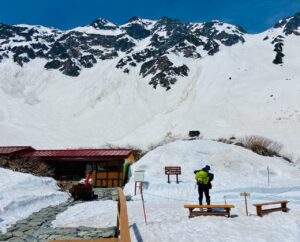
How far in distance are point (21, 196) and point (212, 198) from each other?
997 cm

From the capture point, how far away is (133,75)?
324ft

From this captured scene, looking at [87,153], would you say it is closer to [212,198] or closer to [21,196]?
[21,196]

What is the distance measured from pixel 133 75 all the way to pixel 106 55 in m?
30.3

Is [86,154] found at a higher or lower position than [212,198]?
higher

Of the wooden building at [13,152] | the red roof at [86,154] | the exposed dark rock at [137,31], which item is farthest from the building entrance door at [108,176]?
the exposed dark rock at [137,31]

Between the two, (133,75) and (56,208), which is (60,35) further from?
(56,208)

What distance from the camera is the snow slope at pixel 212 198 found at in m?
10.9

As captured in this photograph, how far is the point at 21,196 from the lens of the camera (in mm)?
16156

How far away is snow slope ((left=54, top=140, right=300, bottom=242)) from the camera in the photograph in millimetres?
10920

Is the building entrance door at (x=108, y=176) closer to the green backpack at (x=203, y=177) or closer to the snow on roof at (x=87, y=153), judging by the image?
the snow on roof at (x=87, y=153)

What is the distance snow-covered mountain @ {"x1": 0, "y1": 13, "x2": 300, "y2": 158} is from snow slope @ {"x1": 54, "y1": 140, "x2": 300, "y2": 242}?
1535cm

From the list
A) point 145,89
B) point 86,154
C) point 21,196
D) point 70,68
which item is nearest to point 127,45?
point 70,68

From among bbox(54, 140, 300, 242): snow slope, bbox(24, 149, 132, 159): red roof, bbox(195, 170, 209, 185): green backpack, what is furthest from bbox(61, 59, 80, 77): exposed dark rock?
bbox(195, 170, 209, 185): green backpack

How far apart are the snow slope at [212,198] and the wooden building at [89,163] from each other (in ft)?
6.75
